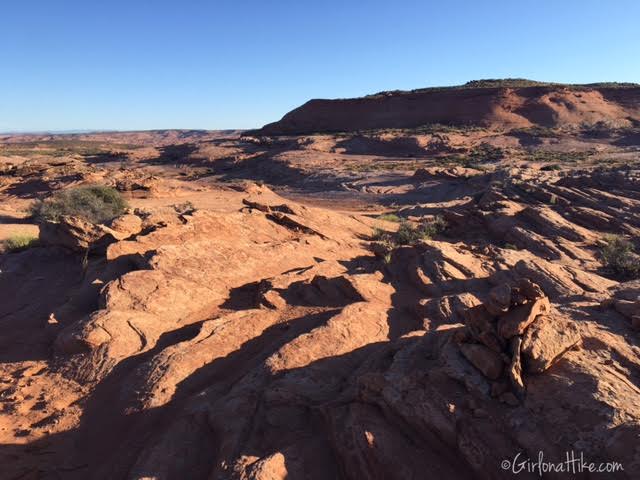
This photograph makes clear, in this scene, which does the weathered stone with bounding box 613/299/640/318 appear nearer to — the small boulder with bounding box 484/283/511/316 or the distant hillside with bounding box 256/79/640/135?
the small boulder with bounding box 484/283/511/316

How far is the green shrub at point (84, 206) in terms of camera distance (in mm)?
15992

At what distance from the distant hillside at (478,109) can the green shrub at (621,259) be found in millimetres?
44127

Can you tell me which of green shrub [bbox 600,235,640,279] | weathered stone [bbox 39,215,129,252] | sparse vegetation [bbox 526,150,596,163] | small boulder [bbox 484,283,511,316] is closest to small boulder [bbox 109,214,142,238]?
weathered stone [bbox 39,215,129,252]

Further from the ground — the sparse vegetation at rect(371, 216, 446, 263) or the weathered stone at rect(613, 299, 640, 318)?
the weathered stone at rect(613, 299, 640, 318)

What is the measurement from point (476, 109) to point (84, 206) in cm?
4909

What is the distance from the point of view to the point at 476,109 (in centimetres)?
5450

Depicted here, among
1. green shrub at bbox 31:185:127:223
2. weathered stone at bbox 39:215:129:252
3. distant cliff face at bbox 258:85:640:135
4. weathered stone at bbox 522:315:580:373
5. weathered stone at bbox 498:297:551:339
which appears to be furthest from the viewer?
distant cliff face at bbox 258:85:640:135

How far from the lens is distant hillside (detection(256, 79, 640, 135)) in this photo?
50.7 meters

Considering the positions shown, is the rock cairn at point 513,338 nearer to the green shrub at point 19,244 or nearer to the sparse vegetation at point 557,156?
the green shrub at point 19,244

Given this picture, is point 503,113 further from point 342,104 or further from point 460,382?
point 460,382

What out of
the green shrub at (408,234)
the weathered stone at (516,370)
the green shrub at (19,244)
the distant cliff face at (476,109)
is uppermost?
the distant cliff face at (476,109)

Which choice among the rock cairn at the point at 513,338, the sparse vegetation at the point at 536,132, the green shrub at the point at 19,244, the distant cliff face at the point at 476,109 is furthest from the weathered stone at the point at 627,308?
the distant cliff face at the point at 476,109

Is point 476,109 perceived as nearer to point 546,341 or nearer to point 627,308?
point 627,308

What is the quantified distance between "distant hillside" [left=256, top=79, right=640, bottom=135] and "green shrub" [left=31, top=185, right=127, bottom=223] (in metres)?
44.3
